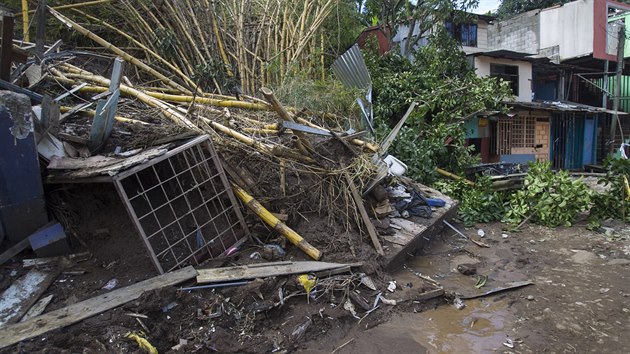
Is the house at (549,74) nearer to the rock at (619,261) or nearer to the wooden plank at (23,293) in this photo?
the rock at (619,261)

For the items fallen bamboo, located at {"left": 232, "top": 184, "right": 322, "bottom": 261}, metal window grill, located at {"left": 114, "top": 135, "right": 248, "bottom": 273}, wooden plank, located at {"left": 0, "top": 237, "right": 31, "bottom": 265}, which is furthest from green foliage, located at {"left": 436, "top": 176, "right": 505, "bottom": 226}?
wooden plank, located at {"left": 0, "top": 237, "right": 31, "bottom": 265}

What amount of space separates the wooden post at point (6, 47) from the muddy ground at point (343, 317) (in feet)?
6.62

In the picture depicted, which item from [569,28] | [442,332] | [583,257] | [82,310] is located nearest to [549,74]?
[569,28]

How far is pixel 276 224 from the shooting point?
14.8 ft

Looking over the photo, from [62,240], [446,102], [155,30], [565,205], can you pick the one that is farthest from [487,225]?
[155,30]

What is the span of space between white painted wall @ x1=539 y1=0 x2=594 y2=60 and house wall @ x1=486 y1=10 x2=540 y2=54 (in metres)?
0.27

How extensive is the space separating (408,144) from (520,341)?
15.5ft

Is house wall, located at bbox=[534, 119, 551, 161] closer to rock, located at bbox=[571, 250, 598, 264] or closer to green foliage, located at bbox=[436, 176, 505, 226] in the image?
green foliage, located at bbox=[436, 176, 505, 226]

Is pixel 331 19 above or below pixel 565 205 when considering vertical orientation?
above

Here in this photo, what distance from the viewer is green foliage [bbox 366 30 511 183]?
7900mm

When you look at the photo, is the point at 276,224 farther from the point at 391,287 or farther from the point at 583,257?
the point at 583,257

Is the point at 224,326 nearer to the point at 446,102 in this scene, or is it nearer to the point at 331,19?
the point at 446,102

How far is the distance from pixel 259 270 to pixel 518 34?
17.5 meters

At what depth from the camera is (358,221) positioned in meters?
4.91
